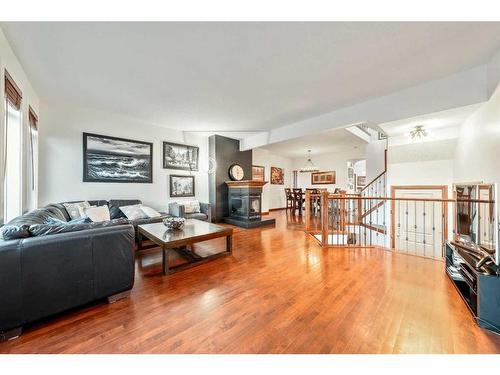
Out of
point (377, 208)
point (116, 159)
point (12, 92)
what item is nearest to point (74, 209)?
point (116, 159)

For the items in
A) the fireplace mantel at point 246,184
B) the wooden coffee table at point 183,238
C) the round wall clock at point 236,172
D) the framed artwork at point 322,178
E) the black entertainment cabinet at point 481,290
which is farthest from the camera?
the framed artwork at point 322,178

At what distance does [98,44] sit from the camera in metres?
1.98

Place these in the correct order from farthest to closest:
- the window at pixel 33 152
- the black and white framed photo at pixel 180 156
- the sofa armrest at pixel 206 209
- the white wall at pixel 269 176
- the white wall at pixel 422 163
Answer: the white wall at pixel 269 176 < the black and white framed photo at pixel 180 156 < the sofa armrest at pixel 206 209 < the white wall at pixel 422 163 < the window at pixel 33 152

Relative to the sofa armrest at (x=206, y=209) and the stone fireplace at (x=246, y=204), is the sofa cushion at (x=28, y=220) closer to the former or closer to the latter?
the sofa armrest at (x=206, y=209)

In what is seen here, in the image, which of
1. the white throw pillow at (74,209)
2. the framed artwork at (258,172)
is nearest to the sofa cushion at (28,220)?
the white throw pillow at (74,209)

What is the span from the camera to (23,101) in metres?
2.54

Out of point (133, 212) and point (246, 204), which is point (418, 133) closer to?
point (246, 204)

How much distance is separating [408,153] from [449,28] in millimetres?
2786

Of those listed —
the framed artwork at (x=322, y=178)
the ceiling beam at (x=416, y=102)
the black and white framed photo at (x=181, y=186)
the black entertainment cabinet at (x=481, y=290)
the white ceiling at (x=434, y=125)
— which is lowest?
the black entertainment cabinet at (x=481, y=290)

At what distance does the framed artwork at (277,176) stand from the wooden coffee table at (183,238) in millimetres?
5591

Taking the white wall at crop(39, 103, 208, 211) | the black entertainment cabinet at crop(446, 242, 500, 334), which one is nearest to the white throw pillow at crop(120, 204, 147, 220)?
the white wall at crop(39, 103, 208, 211)

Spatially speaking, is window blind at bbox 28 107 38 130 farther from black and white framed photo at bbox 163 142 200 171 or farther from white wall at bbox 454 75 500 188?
white wall at bbox 454 75 500 188

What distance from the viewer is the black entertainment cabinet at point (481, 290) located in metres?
1.44

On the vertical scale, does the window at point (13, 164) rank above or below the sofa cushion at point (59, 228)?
above
